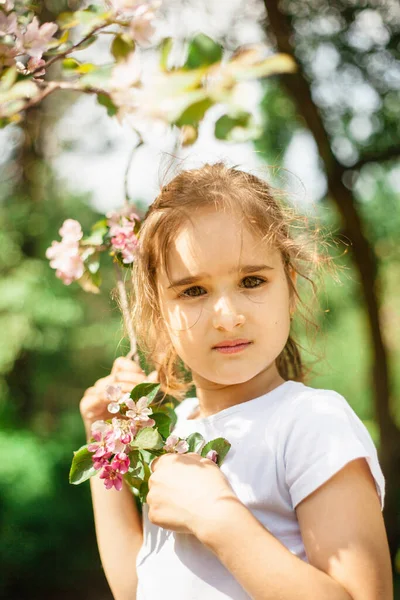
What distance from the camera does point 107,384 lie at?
1.62 metres

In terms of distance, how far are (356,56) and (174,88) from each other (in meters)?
2.70

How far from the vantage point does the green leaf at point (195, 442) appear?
4.26 feet

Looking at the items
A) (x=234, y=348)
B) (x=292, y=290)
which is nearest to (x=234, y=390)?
(x=234, y=348)

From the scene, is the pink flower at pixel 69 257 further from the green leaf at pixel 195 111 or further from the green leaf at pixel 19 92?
the green leaf at pixel 195 111

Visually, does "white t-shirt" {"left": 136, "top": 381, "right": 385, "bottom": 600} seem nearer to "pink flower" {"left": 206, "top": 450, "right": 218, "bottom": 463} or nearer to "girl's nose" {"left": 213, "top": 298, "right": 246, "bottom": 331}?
"pink flower" {"left": 206, "top": 450, "right": 218, "bottom": 463}

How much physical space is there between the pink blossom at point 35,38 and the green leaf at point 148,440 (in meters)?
0.72

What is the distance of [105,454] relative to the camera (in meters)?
1.26

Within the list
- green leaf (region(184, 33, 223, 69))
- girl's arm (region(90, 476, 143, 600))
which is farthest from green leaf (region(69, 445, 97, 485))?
green leaf (region(184, 33, 223, 69))

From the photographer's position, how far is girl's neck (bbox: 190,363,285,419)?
142 cm

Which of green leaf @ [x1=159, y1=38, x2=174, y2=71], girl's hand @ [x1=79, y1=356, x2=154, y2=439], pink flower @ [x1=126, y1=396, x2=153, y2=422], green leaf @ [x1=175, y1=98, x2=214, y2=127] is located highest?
green leaf @ [x1=159, y1=38, x2=174, y2=71]

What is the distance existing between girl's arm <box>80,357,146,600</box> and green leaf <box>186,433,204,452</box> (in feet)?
1.00

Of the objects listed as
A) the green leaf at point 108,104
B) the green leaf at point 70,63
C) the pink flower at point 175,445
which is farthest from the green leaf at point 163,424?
the green leaf at point 70,63

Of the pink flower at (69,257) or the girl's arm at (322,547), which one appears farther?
the pink flower at (69,257)

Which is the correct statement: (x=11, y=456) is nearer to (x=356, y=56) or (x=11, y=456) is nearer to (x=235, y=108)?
A: (x=356, y=56)
